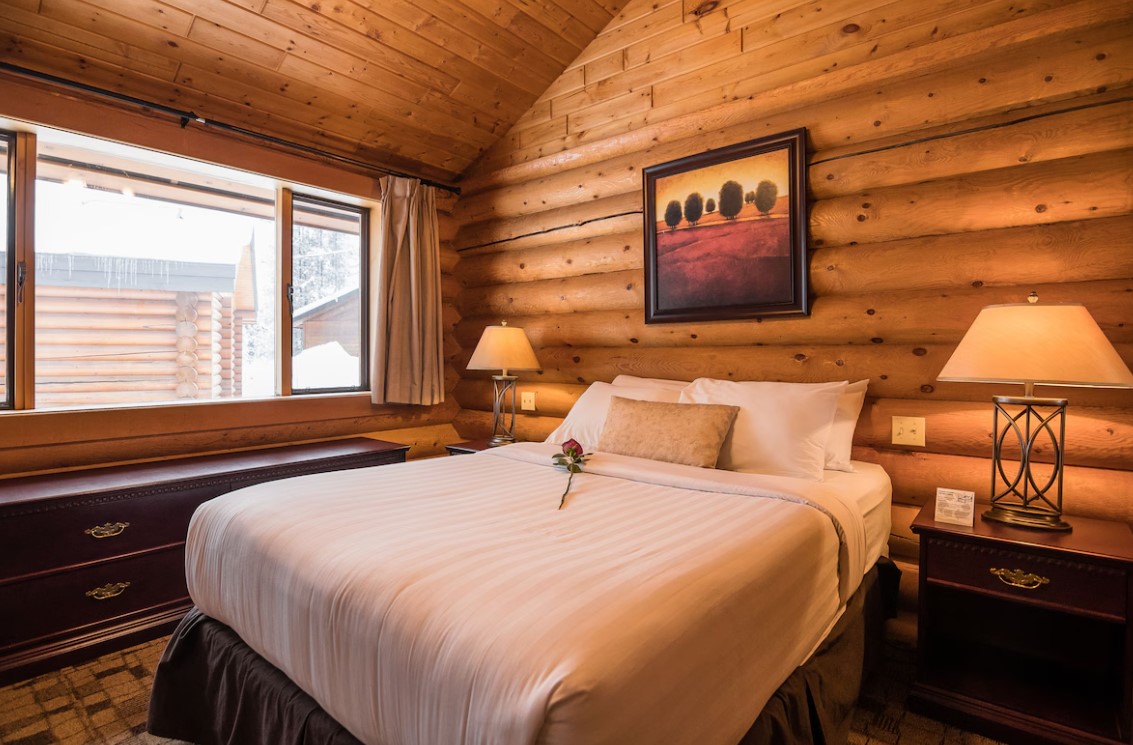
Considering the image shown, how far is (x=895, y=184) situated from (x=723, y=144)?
32.7 inches

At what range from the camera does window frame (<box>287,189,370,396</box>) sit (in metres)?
3.44

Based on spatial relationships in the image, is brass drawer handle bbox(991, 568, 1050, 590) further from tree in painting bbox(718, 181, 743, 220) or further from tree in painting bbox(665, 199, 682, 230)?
tree in painting bbox(665, 199, 682, 230)

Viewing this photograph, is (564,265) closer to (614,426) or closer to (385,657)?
(614,426)

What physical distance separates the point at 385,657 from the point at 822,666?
1.16 metres

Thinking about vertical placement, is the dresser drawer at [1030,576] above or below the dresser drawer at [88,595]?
above

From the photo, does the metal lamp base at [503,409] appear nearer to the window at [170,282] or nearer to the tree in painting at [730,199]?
the window at [170,282]

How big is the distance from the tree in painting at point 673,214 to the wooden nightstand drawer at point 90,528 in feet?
8.36

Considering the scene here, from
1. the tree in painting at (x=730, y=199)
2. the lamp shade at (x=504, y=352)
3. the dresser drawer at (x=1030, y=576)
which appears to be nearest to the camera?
the dresser drawer at (x=1030, y=576)

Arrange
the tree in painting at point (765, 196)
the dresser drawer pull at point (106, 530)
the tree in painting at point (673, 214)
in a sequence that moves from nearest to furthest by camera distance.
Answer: the dresser drawer pull at point (106, 530), the tree in painting at point (765, 196), the tree in painting at point (673, 214)

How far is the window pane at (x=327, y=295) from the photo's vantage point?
3.57m

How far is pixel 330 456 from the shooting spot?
9.91ft

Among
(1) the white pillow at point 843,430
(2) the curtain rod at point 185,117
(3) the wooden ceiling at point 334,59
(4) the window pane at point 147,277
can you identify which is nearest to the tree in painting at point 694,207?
(1) the white pillow at point 843,430

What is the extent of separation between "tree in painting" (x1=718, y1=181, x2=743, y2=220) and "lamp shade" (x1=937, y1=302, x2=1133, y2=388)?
124 cm

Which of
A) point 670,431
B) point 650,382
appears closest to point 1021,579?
point 670,431
